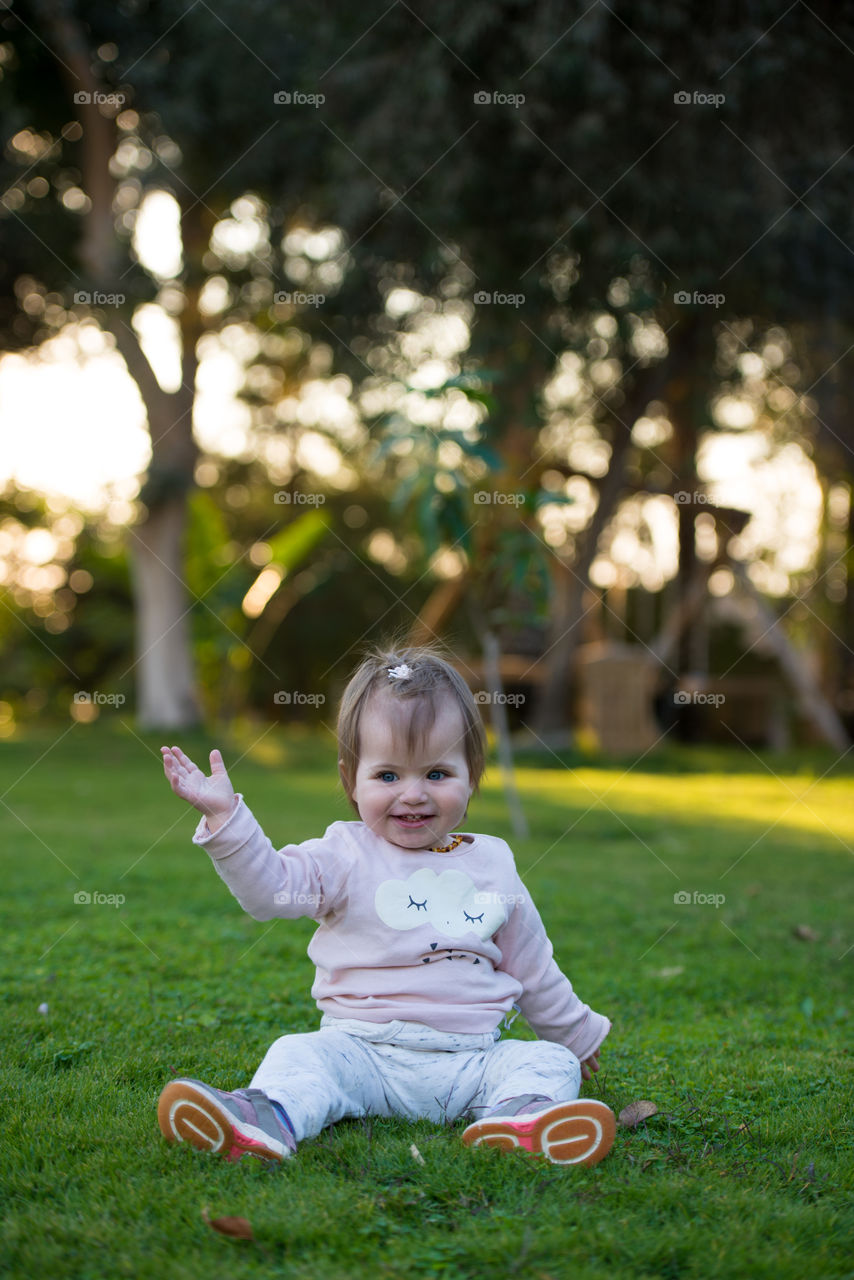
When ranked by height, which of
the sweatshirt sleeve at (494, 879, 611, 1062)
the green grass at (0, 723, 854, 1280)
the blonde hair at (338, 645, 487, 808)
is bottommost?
the green grass at (0, 723, 854, 1280)

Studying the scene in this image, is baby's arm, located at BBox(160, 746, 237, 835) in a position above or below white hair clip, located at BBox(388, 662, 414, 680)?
below

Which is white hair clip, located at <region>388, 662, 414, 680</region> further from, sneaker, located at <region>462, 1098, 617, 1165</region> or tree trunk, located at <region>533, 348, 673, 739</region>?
tree trunk, located at <region>533, 348, 673, 739</region>

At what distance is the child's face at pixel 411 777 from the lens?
2.33 m

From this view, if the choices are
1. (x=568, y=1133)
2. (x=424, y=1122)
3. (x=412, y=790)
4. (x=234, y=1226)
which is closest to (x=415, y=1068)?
(x=424, y=1122)

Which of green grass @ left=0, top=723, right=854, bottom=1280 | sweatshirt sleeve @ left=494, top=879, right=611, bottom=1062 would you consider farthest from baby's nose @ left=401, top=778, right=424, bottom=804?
green grass @ left=0, top=723, right=854, bottom=1280

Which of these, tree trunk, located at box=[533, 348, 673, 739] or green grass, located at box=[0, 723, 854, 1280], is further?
tree trunk, located at box=[533, 348, 673, 739]

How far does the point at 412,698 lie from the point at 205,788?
46 centimetres

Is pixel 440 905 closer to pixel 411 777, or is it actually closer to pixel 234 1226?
pixel 411 777

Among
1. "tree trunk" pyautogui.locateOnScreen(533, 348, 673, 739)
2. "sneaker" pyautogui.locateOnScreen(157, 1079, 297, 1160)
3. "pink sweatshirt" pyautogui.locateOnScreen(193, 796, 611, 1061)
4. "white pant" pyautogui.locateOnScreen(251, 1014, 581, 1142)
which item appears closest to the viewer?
"sneaker" pyautogui.locateOnScreen(157, 1079, 297, 1160)

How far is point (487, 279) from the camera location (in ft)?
34.5

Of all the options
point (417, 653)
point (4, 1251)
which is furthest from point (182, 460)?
point (4, 1251)

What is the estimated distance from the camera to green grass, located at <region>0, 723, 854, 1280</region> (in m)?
1.61

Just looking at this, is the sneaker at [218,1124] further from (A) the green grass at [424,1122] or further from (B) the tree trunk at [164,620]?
(B) the tree trunk at [164,620]

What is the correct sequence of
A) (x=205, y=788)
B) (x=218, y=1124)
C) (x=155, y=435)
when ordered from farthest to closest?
(x=155, y=435) < (x=205, y=788) < (x=218, y=1124)
